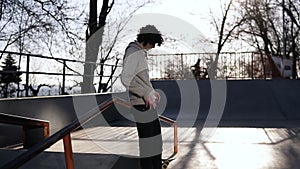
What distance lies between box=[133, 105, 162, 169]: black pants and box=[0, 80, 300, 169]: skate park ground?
0.41 metres

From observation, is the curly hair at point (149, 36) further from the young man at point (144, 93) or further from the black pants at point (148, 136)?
the black pants at point (148, 136)

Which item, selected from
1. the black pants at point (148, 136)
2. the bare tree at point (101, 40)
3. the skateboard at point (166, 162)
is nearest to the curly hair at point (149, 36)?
the black pants at point (148, 136)

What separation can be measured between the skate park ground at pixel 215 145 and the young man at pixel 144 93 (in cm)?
46

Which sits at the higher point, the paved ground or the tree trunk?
the tree trunk

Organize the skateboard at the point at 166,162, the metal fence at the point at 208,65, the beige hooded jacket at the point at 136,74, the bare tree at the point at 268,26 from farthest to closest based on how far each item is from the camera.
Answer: the bare tree at the point at 268,26 < the metal fence at the point at 208,65 < the skateboard at the point at 166,162 < the beige hooded jacket at the point at 136,74

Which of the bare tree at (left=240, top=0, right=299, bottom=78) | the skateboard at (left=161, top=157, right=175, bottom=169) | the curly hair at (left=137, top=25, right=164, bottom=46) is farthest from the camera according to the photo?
the bare tree at (left=240, top=0, right=299, bottom=78)

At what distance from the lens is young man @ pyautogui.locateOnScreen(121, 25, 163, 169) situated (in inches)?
123

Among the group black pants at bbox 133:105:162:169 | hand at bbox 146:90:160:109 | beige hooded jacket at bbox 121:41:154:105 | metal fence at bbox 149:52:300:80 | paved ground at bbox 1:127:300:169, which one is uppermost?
metal fence at bbox 149:52:300:80

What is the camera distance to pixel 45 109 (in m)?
7.29

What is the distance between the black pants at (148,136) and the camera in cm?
325

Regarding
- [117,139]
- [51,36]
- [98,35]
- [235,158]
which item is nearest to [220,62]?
[98,35]

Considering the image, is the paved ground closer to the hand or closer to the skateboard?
the skateboard

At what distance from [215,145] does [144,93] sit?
3.94m

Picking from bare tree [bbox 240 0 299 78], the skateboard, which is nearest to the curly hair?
the skateboard
